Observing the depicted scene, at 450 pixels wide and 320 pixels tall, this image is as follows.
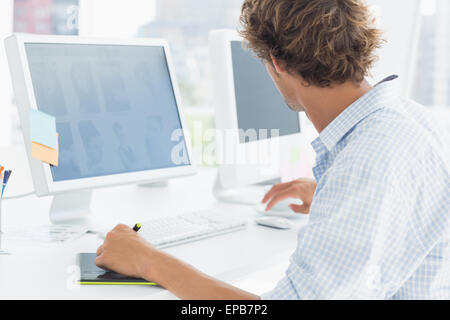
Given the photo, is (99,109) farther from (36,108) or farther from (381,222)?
(381,222)

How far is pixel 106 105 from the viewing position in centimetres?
123

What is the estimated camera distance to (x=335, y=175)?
Result: 0.71m

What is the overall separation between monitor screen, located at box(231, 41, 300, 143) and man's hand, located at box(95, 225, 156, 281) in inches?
20.4

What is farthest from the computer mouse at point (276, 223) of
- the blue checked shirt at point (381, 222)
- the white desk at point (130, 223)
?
the blue checked shirt at point (381, 222)

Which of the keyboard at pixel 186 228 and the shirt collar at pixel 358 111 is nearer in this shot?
the shirt collar at pixel 358 111

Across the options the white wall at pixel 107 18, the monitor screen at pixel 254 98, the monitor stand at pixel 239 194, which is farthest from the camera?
the white wall at pixel 107 18

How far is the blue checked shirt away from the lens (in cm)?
67

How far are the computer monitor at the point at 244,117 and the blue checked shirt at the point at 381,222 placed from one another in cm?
60

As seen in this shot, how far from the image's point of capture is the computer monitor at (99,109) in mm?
1116

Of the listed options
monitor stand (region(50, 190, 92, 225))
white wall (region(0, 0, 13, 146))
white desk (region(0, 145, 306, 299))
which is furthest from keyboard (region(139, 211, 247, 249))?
white wall (region(0, 0, 13, 146))

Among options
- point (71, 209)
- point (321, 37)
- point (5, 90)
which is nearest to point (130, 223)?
point (71, 209)

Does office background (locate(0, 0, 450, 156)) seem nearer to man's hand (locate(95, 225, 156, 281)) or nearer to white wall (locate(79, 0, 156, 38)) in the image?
white wall (locate(79, 0, 156, 38))

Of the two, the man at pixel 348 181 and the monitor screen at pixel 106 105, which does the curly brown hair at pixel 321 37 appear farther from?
the monitor screen at pixel 106 105

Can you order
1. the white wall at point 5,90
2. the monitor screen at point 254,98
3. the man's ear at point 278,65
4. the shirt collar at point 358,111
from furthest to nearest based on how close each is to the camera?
the white wall at point 5,90, the monitor screen at point 254,98, the man's ear at point 278,65, the shirt collar at point 358,111
